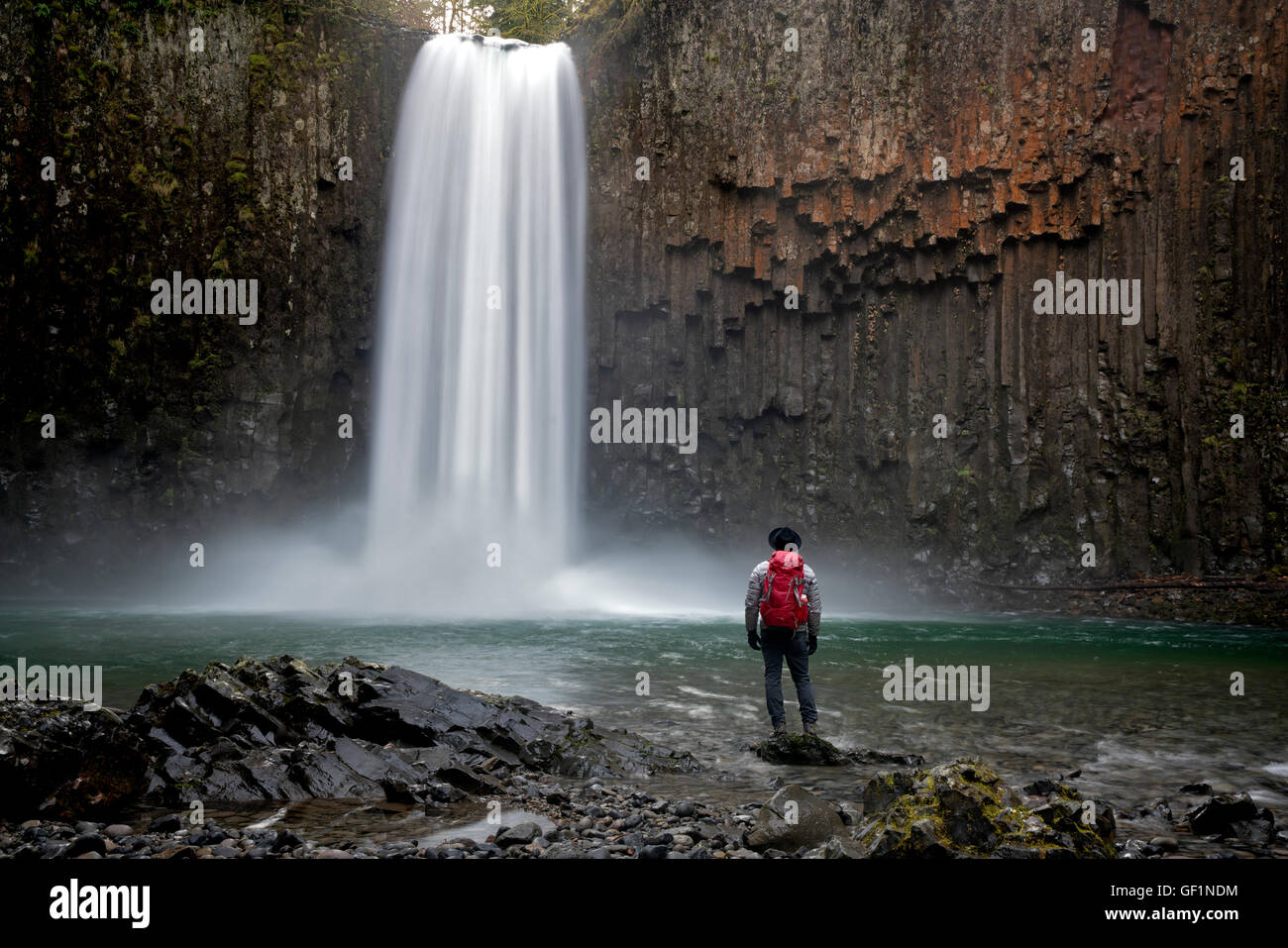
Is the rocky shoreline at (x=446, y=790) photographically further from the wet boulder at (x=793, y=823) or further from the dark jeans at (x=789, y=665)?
the dark jeans at (x=789, y=665)

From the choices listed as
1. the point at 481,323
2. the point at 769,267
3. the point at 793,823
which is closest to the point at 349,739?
the point at 793,823

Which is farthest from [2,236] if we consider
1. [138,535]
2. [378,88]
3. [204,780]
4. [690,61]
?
[204,780]

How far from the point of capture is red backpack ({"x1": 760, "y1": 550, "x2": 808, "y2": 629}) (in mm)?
8391

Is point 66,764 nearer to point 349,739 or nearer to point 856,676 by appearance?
point 349,739

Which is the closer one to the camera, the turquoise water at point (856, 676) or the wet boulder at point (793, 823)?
the wet boulder at point (793, 823)

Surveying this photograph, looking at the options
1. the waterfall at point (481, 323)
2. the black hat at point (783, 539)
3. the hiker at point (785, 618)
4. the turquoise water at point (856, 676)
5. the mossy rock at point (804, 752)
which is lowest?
the turquoise water at point (856, 676)

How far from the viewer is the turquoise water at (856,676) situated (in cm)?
758

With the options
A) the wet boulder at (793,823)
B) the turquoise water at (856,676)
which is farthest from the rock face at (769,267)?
the wet boulder at (793,823)

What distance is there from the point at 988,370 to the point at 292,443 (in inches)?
761

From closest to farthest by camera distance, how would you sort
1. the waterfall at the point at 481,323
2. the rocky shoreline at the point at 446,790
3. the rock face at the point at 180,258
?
the rocky shoreline at the point at 446,790, the rock face at the point at 180,258, the waterfall at the point at 481,323

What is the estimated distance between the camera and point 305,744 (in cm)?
702

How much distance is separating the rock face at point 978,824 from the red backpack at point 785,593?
333 centimetres

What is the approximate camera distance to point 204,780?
6266 mm

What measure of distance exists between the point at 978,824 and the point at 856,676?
26.3 feet
